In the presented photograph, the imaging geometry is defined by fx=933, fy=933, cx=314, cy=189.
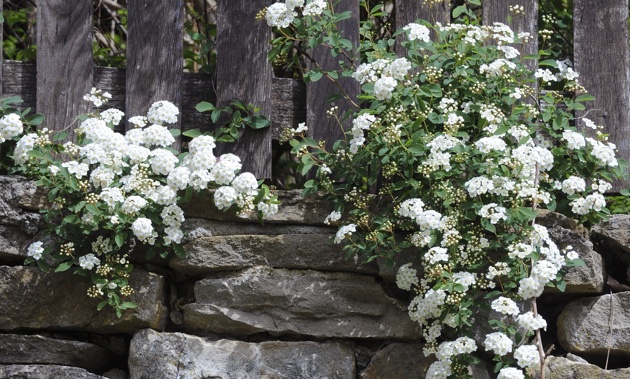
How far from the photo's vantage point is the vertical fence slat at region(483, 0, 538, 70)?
326 cm

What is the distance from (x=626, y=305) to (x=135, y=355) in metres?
1.56

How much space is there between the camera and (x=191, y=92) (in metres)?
3.19

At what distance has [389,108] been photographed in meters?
3.02

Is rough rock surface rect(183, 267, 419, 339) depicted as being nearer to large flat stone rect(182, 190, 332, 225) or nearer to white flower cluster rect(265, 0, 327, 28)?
large flat stone rect(182, 190, 332, 225)

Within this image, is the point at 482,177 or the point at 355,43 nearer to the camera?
the point at 482,177

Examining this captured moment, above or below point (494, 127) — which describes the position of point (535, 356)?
below

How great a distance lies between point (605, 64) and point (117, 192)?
171 centimetres

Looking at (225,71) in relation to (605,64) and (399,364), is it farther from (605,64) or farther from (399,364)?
(605,64)

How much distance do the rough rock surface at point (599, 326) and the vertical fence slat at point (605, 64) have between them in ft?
1.82

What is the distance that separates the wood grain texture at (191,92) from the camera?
3.14 m

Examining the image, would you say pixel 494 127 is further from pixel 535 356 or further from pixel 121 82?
pixel 121 82

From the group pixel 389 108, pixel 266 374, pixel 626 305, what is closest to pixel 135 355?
pixel 266 374

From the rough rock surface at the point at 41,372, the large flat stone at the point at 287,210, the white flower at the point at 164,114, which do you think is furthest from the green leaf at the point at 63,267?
the white flower at the point at 164,114

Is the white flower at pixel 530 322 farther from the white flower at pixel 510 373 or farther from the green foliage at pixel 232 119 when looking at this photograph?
the green foliage at pixel 232 119
